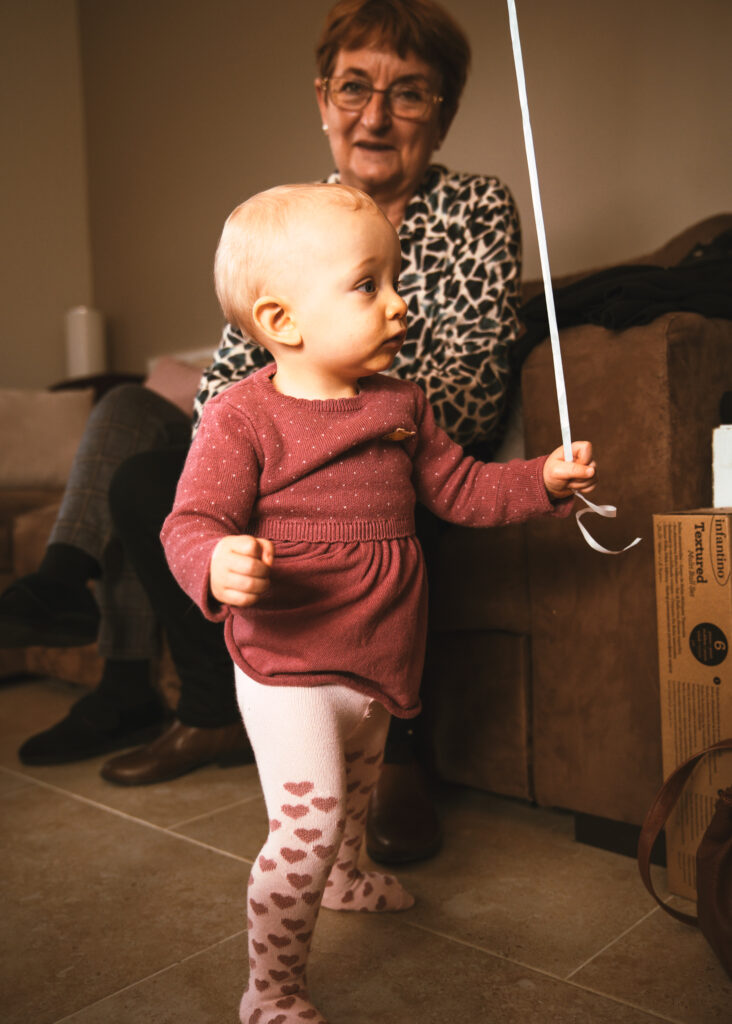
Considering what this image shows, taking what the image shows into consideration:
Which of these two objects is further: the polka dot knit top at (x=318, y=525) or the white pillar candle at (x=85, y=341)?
the white pillar candle at (x=85, y=341)

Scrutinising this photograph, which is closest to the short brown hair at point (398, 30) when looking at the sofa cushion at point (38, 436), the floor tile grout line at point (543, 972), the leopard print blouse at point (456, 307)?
the leopard print blouse at point (456, 307)

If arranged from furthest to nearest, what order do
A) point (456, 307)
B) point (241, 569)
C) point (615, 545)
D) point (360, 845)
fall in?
point (456, 307)
point (615, 545)
point (360, 845)
point (241, 569)

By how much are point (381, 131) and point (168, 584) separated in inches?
31.2

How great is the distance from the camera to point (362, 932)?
3.18 ft

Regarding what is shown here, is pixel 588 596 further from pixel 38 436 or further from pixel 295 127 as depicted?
pixel 295 127

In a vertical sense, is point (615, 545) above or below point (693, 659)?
above

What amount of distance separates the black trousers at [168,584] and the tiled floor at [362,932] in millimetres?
196

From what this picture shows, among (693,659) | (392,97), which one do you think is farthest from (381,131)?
(693,659)

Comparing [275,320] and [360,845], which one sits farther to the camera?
[360,845]

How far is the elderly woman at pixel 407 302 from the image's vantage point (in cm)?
120

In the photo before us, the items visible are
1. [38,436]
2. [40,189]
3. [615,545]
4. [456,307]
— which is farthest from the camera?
[40,189]

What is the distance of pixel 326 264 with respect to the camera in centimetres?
78

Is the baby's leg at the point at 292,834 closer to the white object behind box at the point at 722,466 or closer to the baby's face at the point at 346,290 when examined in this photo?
the baby's face at the point at 346,290

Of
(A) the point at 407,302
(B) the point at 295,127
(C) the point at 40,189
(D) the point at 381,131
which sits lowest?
(A) the point at 407,302
